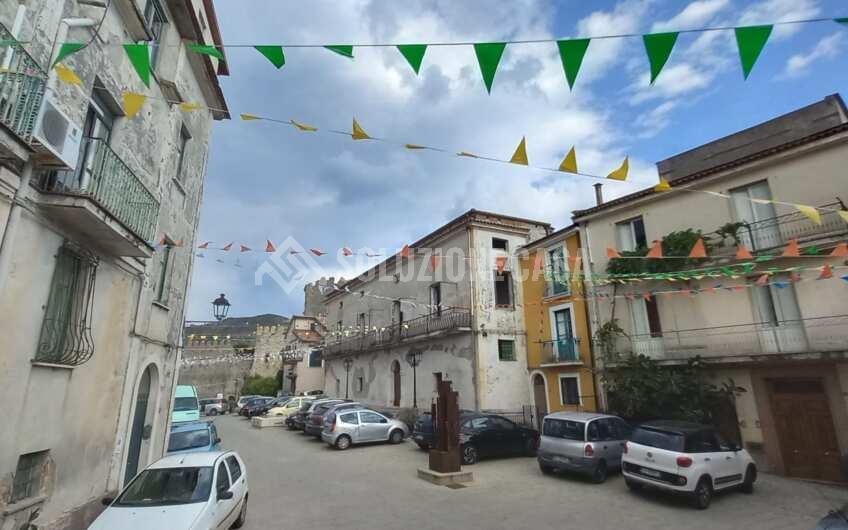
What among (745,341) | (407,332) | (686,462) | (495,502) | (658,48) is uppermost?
(658,48)

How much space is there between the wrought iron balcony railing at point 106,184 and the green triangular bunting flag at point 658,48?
694 cm

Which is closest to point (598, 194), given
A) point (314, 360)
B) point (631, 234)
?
point (631, 234)

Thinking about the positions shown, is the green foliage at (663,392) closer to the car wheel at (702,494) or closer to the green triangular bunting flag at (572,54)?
the car wheel at (702,494)

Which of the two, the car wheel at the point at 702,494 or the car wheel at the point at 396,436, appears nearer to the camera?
the car wheel at the point at 702,494

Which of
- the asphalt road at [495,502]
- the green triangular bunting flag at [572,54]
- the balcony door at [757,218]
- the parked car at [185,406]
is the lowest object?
the asphalt road at [495,502]

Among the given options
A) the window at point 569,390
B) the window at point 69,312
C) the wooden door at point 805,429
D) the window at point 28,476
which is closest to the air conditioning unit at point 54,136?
the window at point 69,312

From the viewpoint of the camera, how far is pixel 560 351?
17.7 m

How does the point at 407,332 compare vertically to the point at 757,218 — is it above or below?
below

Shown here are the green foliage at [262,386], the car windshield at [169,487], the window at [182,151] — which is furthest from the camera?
the green foliage at [262,386]

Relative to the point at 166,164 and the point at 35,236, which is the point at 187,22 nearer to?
the point at 166,164

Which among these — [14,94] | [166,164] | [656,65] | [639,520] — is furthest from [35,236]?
[639,520]

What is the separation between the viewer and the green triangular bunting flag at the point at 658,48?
176 inches

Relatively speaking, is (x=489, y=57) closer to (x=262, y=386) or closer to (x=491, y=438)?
(x=491, y=438)

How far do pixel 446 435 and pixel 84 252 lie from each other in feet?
27.9
